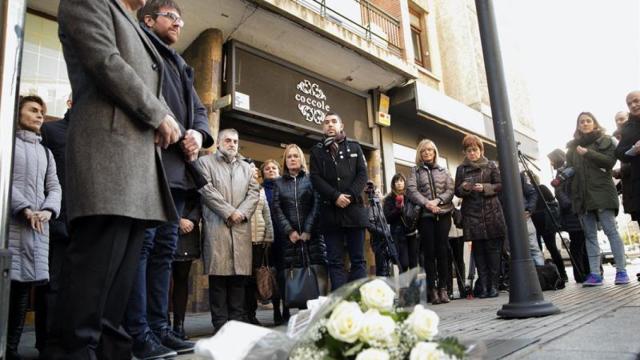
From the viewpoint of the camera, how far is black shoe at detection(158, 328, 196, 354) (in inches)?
114

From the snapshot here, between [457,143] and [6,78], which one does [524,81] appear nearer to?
[457,143]

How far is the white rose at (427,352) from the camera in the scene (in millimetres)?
1116

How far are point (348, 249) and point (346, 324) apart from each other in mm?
3473

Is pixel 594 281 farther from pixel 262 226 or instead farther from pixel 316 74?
pixel 316 74

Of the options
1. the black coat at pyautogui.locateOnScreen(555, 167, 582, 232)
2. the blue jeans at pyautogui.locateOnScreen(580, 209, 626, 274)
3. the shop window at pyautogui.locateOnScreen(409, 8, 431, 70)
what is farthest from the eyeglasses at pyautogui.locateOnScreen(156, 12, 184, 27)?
the shop window at pyautogui.locateOnScreen(409, 8, 431, 70)

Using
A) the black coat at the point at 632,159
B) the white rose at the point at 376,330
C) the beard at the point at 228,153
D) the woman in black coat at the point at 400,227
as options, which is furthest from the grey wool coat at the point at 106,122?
the black coat at the point at 632,159

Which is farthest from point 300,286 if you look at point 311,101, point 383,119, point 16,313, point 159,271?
point 383,119

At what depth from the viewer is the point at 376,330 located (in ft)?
3.76

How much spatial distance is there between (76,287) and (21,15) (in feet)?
3.55

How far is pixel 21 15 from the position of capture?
6.10ft

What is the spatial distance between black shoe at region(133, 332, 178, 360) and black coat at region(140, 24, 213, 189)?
0.87 metres

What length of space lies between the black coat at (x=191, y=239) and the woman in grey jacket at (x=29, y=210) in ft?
3.09

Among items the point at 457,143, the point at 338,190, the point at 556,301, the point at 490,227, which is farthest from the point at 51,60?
the point at 457,143

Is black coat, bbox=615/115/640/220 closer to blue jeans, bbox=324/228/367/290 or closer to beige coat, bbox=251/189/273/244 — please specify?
blue jeans, bbox=324/228/367/290
